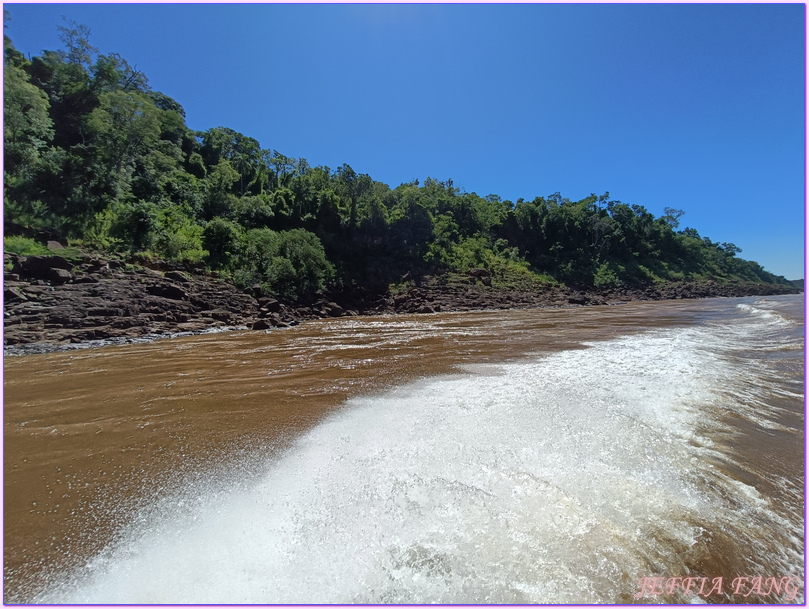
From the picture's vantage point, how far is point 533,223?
46.7m

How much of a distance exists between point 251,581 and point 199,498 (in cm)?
109

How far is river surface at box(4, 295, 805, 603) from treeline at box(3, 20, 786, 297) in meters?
16.9

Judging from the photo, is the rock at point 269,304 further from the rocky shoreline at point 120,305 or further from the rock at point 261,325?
the rock at point 261,325

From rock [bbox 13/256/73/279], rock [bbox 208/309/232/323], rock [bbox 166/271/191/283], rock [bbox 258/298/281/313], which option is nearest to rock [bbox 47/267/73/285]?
rock [bbox 13/256/73/279]

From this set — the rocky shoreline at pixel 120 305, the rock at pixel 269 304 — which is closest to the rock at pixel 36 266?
the rocky shoreline at pixel 120 305

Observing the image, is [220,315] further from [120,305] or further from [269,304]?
[120,305]

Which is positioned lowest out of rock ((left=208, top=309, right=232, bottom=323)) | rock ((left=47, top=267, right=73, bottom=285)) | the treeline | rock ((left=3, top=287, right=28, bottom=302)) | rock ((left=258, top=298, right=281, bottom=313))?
rock ((left=208, top=309, right=232, bottom=323))

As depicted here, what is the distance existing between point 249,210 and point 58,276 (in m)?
17.0

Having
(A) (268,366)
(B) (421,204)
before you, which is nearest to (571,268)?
(B) (421,204)

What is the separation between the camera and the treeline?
17625 millimetres

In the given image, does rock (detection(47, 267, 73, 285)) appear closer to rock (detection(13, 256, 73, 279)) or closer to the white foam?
rock (detection(13, 256, 73, 279))

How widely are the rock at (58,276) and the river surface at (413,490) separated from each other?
9.78 metres

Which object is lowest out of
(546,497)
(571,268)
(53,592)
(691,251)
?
(53,592)

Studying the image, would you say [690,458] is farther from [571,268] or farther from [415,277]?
[571,268]
